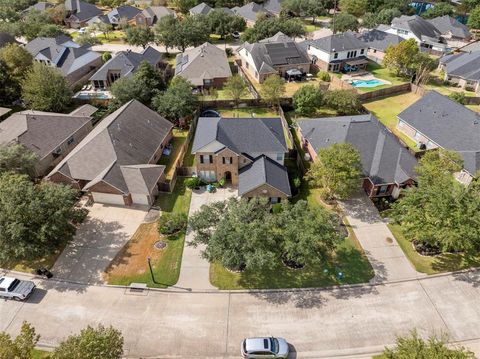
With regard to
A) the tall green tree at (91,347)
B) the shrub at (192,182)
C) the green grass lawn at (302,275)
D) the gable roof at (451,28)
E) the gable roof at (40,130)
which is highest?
the gable roof at (451,28)

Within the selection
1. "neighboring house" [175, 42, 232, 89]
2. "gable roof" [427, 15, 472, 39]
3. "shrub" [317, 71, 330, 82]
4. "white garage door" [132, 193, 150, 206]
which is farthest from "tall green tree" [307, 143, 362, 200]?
"gable roof" [427, 15, 472, 39]

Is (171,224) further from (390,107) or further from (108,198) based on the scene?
(390,107)

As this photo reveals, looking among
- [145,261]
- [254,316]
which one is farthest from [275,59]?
[254,316]

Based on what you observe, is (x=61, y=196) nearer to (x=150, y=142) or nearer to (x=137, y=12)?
(x=150, y=142)

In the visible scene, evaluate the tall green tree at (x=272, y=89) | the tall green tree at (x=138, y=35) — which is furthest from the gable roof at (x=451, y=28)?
the tall green tree at (x=138, y=35)

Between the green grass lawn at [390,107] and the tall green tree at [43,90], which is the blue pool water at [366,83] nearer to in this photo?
the green grass lawn at [390,107]

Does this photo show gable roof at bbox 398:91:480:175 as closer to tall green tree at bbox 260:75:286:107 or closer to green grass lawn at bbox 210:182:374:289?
tall green tree at bbox 260:75:286:107
